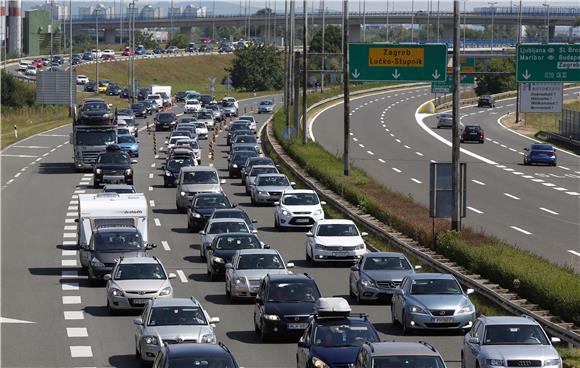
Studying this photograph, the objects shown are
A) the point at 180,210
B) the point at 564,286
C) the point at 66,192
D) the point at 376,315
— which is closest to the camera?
the point at 564,286

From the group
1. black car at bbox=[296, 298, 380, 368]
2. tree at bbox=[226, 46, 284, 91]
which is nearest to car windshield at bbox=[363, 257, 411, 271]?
black car at bbox=[296, 298, 380, 368]

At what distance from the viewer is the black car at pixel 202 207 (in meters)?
50.5

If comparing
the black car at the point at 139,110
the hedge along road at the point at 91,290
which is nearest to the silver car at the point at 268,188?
the hedge along road at the point at 91,290

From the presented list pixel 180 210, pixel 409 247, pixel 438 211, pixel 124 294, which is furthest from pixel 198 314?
pixel 180 210

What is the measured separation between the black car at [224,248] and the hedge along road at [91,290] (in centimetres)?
43

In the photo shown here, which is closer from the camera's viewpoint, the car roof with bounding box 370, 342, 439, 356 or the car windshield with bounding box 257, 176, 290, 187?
the car roof with bounding box 370, 342, 439, 356

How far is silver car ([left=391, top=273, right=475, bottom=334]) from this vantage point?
29.9 m

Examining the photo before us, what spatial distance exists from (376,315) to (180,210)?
2499 cm

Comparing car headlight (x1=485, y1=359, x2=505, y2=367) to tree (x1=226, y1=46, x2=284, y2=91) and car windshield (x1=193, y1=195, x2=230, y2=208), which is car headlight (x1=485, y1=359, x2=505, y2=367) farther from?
tree (x1=226, y1=46, x2=284, y2=91)

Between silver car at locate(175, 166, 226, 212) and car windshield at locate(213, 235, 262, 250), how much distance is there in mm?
15945

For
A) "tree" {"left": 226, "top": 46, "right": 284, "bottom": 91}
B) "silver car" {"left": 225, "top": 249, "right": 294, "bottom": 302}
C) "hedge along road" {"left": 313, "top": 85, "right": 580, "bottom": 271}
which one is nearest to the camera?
"silver car" {"left": 225, "top": 249, "right": 294, "bottom": 302}

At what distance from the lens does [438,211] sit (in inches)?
1753

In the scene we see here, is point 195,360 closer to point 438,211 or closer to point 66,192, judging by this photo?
point 438,211

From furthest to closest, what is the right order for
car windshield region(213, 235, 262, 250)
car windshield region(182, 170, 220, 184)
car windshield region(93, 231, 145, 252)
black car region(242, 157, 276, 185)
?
black car region(242, 157, 276, 185) < car windshield region(182, 170, 220, 184) < car windshield region(213, 235, 262, 250) < car windshield region(93, 231, 145, 252)
